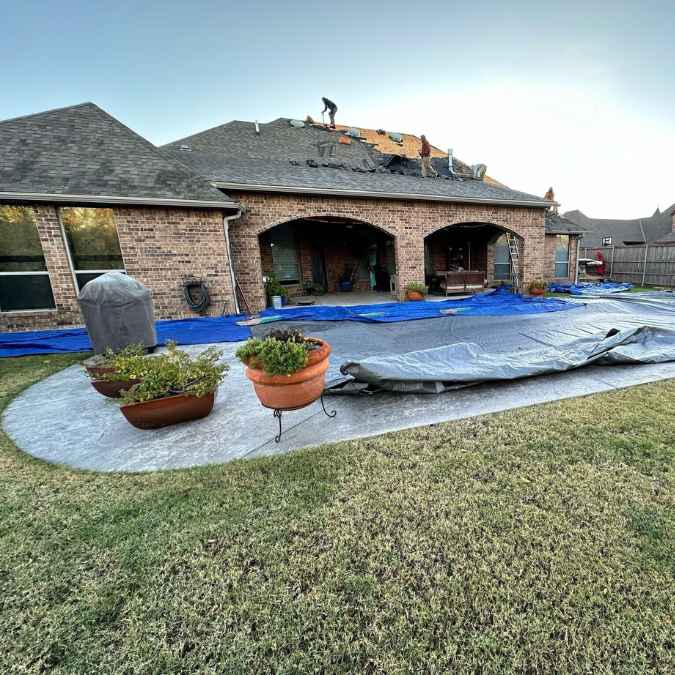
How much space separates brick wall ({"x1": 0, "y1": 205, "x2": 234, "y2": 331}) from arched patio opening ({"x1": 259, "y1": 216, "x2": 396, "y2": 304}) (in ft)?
10.6

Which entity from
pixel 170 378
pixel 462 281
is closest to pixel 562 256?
pixel 462 281

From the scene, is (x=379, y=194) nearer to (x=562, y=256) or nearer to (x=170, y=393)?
(x=170, y=393)

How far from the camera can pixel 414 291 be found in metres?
9.49

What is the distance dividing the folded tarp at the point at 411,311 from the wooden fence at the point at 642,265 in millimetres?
10047

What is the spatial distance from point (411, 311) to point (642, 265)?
13992mm

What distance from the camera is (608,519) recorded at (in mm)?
1614

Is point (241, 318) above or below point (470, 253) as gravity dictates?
below

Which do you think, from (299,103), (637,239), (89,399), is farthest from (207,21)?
(637,239)

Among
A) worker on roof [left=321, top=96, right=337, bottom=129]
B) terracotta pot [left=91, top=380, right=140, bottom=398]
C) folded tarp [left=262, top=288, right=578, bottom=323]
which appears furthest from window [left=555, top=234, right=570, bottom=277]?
terracotta pot [left=91, top=380, right=140, bottom=398]

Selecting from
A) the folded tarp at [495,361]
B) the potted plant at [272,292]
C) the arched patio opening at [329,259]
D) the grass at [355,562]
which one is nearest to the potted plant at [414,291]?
the arched patio opening at [329,259]

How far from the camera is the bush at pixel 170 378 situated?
2621 mm

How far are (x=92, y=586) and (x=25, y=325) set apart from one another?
753cm

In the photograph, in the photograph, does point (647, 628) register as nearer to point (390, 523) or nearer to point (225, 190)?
point (390, 523)

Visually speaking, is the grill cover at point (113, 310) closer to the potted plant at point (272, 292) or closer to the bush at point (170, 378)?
the bush at point (170, 378)
